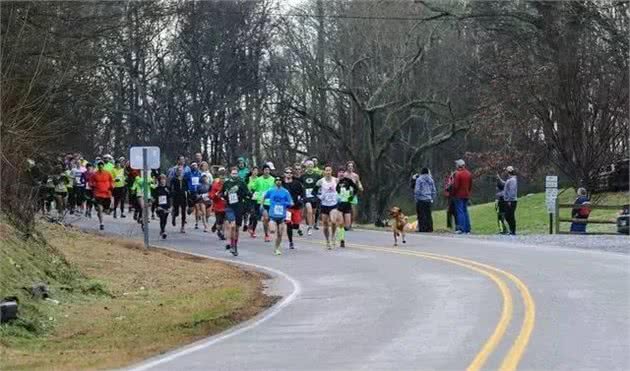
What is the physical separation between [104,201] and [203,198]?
12.4ft

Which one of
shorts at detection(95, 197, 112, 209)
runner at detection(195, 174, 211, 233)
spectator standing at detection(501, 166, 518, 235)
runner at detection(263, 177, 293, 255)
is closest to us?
runner at detection(263, 177, 293, 255)

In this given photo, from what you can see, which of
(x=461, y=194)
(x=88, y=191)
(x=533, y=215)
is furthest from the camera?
(x=533, y=215)

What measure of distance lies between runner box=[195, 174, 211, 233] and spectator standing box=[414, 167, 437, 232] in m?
5.59

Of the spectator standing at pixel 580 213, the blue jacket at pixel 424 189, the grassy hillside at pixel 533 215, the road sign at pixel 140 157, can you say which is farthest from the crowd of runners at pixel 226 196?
the grassy hillside at pixel 533 215

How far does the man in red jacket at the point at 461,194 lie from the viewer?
3003 cm

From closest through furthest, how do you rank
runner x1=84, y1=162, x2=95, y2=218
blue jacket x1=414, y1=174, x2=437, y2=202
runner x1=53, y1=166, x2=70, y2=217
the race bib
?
the race bib
runner x1=53, y1=166, x2=70, y2=217
blue jacket x1=414, y1=174, x2=437, y2=202
runner x1=84, y1=162, x2=95, y2=218

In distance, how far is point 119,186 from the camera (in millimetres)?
34938

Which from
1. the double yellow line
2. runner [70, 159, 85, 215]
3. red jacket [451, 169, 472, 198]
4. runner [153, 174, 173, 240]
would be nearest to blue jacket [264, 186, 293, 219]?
the double yellow line

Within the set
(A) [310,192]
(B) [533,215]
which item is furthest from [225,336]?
(B) [533,215]

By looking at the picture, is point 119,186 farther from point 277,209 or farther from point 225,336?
point 225,336

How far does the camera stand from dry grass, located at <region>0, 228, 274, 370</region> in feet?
43.5

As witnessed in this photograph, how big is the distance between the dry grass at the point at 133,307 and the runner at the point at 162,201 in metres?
2.55

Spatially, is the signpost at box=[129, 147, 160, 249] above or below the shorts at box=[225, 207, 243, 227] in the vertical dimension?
above

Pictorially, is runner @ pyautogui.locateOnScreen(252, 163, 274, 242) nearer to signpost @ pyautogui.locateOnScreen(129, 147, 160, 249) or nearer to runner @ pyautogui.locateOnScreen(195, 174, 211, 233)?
runner @ pyautogui.locateOnScreen(195, 174, 211, 233)
